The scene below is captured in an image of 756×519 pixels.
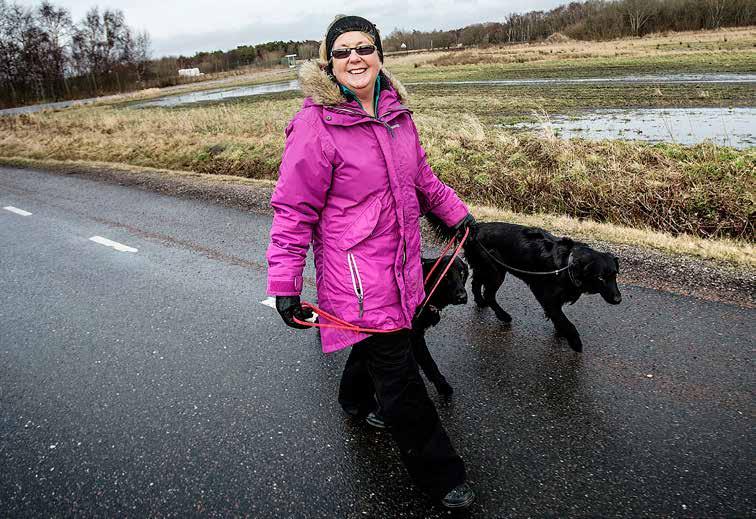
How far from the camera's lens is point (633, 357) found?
11.9 feet

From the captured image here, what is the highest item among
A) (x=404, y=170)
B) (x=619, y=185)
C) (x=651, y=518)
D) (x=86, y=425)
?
(x=404, y=170)

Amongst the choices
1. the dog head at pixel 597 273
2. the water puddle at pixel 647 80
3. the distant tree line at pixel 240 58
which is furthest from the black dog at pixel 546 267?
the distant tree line at pixel 240 58

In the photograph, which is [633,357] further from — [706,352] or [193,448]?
[193,448]

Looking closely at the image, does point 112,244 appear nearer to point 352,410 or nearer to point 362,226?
point 352,410

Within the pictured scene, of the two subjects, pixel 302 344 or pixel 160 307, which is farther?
pixel 160 307

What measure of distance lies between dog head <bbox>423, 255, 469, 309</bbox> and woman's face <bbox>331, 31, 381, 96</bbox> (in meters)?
1.37

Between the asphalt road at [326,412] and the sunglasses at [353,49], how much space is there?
2213 mm

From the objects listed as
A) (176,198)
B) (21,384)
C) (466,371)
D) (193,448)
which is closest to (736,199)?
(466,371)

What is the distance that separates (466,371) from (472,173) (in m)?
6.23

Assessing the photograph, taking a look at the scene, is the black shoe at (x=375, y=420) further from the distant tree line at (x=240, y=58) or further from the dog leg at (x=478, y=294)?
the distant tree line at (x=240, y=58)

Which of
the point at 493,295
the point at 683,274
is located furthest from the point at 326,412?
the point at 683,274

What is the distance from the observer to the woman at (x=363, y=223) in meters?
2.25

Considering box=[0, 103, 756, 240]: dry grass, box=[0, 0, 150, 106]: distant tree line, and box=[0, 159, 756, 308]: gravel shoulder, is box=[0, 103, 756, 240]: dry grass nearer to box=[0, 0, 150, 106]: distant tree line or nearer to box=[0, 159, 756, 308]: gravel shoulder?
box=[0, 159, 756, 308]: gravel shoulder

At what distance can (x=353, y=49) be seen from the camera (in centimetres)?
230
